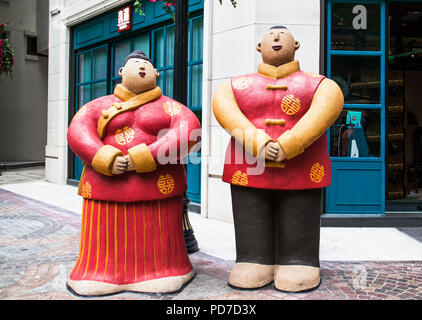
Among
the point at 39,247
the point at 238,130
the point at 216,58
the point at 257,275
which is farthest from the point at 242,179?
the point at 216,58

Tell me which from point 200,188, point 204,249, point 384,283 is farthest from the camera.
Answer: point 200,188

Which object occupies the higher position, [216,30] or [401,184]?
[216,30]

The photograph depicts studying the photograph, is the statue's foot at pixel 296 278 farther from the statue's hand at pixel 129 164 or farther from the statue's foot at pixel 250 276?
the statue's hand at pixel 129 164

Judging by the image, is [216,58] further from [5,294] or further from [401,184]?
[5,294]

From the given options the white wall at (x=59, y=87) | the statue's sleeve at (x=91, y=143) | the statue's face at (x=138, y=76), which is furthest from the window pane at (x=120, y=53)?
the statue's sleeve at (x=91, y=143)

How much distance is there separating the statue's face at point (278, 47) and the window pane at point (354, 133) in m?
3.14

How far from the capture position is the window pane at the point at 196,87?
736cm

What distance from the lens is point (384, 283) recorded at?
3492 mm

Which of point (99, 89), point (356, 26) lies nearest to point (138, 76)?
point (356, 26)

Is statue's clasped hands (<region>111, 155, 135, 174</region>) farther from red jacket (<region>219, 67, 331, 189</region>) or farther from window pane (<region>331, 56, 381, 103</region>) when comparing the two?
window pane (<region>331, 56, 381, 103</region>)

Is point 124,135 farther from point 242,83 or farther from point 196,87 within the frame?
point 196,87

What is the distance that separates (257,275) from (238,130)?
1147 millimetres

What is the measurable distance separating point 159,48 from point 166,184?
5.61 metres

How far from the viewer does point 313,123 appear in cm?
309
